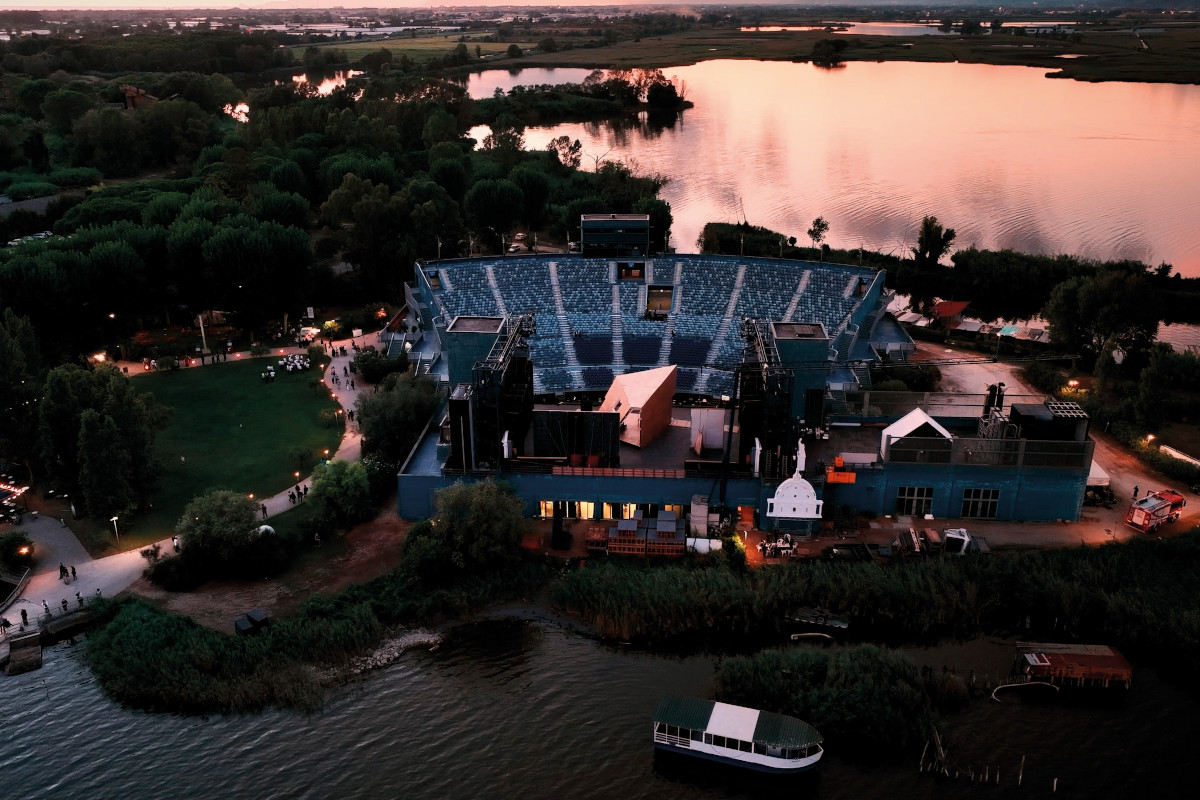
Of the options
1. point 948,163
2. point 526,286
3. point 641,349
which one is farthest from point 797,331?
point 948,163

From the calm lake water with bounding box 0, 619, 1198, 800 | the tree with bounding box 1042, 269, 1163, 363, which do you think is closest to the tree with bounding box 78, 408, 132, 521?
the calm lake water with bounding box 0, 619, 1198, 800

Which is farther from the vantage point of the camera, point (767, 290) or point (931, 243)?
point (931, 243)

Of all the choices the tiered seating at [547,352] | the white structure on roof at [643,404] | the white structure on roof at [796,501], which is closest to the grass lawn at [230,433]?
the tiered seating at [547,352]

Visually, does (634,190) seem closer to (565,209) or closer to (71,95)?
(565,209)

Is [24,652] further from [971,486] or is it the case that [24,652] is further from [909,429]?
[971,486]

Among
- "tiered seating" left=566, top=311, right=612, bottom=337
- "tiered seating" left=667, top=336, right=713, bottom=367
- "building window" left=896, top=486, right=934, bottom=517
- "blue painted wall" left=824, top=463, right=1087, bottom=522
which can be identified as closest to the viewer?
"blue painted wall" left=824, top=463, right=1087, bottom=522

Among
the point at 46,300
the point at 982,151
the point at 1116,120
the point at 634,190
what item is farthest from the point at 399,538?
the point at 1116,120

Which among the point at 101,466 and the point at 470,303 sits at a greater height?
the point at 470,303

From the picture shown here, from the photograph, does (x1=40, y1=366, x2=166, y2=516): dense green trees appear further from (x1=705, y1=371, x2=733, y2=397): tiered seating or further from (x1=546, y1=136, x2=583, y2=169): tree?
(x1=546, y1=136, x2=583, y2=169): tree
